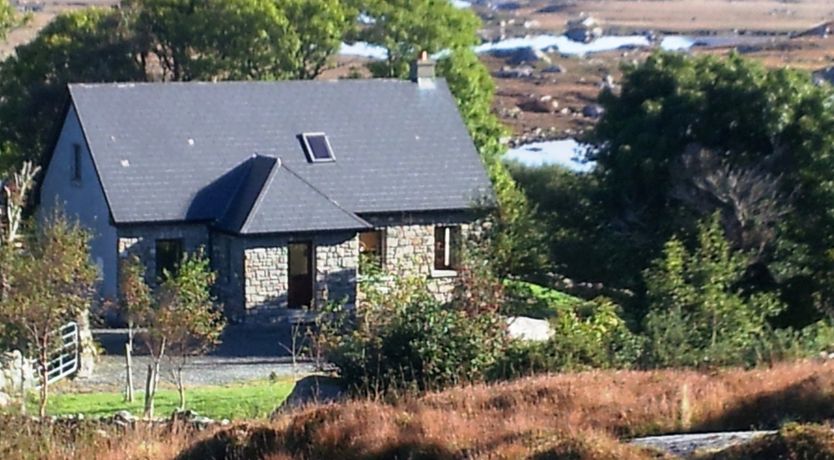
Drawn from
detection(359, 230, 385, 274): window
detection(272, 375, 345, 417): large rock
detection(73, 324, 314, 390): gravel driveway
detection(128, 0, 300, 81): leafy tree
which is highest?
detection(128, 0, 300, 81): leafy tree

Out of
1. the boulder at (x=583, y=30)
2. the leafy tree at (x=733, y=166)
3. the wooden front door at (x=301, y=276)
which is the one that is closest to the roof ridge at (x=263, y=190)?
the wooden front door at (x=301, y=276)

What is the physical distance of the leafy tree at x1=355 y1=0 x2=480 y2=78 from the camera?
1794 inches

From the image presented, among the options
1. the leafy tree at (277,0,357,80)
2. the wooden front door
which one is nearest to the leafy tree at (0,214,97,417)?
the wooden front door

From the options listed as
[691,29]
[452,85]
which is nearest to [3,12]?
[452,85]

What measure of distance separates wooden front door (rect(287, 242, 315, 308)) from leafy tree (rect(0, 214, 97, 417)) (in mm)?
9455

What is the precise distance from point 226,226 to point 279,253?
1259 millimetres

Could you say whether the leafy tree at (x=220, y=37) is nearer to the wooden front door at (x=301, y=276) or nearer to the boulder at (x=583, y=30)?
the wooden front door at (x=301, y=276)

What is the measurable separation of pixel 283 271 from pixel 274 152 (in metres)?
3.23

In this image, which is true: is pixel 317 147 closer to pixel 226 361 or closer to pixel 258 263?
pixel 258 263

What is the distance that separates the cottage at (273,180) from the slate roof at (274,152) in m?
0.03

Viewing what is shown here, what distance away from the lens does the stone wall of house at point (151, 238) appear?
33812 millimetres

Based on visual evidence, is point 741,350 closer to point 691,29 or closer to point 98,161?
point 98,161

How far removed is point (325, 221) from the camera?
34.3 m

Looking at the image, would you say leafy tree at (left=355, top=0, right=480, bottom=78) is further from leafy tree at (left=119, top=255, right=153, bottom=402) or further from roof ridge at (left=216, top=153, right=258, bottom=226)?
leafy tree at (left=119, top=255, right=153, bottom=402)
